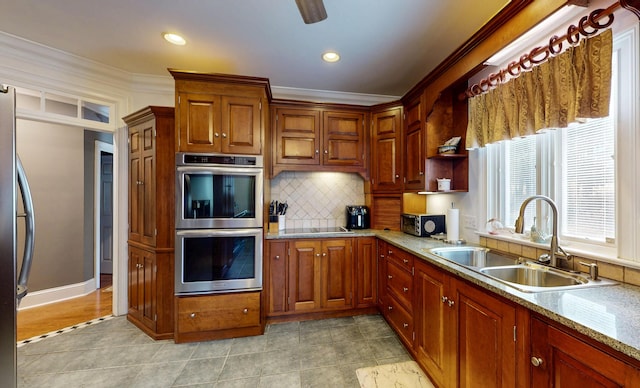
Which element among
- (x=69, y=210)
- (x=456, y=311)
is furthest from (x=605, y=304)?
(x=69, y=210)

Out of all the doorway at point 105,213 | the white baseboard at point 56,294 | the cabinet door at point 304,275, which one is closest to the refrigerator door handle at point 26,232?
the cabinet door at point 304,275

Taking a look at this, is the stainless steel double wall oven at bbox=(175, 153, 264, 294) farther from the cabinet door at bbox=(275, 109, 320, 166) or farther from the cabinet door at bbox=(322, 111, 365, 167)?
the cabinet door at bbox=(322, 111, 365, 167)

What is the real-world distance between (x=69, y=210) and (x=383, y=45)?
4468 mm

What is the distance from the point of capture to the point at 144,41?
7.06ft

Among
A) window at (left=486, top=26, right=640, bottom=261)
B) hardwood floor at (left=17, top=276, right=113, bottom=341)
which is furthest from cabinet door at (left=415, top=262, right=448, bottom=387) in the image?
hardwood floor at (left=17, top=276, right=113, bottom=341)

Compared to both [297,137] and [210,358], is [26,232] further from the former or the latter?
[297,137]

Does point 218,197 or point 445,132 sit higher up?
point 445,132

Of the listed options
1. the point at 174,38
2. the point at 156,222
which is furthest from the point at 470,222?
the point at 174,38

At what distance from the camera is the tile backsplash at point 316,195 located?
314cm

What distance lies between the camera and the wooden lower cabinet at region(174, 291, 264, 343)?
2.19m

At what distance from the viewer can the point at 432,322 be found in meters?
1.71

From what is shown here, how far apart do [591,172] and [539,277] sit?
68 cm

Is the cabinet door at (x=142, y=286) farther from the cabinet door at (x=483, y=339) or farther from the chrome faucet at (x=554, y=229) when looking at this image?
the chrome faucet at (x=554, y=229)

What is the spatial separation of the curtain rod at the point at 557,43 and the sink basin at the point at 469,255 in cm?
130
